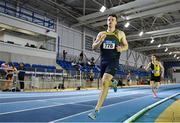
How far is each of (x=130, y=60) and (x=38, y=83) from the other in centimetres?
3205

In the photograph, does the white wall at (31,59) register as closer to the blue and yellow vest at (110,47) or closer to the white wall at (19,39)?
the white wall at (19,39)

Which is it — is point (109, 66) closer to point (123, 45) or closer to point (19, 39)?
point (123, 45)

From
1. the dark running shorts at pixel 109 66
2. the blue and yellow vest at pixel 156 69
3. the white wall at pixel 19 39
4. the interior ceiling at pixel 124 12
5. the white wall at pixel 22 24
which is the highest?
the interior ceiling at pixel 124 12

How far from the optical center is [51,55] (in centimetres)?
2517

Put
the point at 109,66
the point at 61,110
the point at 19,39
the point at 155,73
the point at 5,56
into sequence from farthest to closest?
the point at 19,39 < the point at 5,56 < the point at 155,73 < the point at 61,110 < the point at 109,66

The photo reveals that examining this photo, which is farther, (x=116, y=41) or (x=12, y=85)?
(x=12, y=85)

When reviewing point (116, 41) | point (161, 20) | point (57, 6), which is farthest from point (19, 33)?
point (116, 41)

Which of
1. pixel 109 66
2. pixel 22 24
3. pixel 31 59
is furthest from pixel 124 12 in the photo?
pixel 109 66

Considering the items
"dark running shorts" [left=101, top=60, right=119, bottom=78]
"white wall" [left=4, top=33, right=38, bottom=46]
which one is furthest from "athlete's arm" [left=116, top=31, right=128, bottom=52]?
"white wall" [left=4, top=33, right=38, bottom=46]

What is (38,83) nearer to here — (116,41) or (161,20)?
(116,41)

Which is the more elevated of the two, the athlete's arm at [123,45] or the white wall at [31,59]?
the white wall at [31,59]

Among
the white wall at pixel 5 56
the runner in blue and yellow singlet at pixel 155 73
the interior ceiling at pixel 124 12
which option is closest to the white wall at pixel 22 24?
the white wall at pixel 5 56

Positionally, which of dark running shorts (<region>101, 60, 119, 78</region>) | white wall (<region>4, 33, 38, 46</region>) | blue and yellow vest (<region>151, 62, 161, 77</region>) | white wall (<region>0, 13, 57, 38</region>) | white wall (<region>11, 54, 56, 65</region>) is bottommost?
dark running shorts (<region>101, 60, 119, 78</region>)

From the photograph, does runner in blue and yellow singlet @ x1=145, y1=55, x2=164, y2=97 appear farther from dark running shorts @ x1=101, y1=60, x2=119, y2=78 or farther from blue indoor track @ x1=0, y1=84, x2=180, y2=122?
dark running shorts @ x1=101, y1=60, x2=119, y2=78
